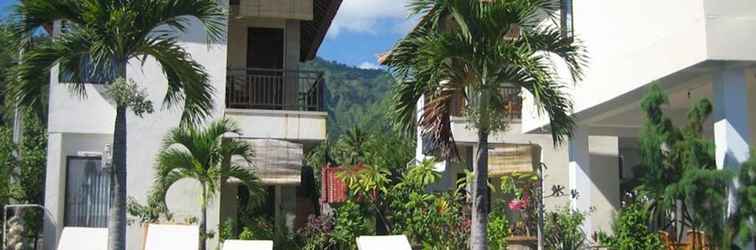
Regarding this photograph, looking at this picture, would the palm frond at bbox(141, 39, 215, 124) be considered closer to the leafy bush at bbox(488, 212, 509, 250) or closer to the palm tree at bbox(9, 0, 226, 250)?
the palm tree at bbox(9, 0, 226, 250)

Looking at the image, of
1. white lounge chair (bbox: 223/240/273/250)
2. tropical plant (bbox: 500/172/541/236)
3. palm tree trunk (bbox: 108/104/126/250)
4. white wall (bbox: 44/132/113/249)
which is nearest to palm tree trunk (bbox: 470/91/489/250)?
white lounge chair (bbox: 223/240/273/250)

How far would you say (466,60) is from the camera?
35.2 feet

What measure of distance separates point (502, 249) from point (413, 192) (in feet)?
6.62

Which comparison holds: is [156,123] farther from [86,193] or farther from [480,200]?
[480,200]

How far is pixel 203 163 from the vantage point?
48.3ft

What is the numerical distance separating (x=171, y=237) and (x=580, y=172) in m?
7.87

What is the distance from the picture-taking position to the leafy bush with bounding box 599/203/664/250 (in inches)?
543

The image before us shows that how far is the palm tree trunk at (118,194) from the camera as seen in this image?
984 cm

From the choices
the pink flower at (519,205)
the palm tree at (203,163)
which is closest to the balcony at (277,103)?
the palm tree at (203,163)

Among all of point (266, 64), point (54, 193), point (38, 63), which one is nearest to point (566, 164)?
point (266, 64)

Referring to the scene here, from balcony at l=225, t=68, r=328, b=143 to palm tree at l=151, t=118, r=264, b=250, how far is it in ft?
3.25

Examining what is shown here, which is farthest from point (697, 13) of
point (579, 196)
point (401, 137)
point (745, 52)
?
point (579, 196)

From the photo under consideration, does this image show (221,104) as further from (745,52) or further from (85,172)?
(745,52)

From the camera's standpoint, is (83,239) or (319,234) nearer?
(83,239)
